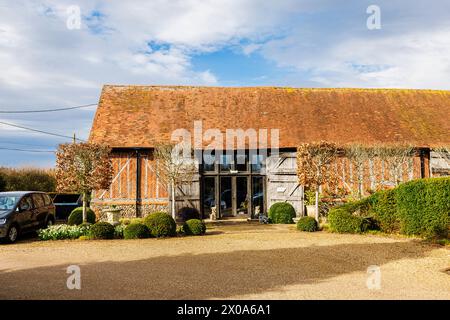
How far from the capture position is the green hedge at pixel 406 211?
12.5 metres

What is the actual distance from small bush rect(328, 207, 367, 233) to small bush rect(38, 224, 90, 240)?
343 inches

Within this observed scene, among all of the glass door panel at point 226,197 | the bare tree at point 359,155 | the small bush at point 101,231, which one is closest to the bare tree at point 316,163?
the bare tree at point 359,155

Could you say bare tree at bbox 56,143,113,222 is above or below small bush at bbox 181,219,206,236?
above

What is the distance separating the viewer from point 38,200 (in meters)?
14.9

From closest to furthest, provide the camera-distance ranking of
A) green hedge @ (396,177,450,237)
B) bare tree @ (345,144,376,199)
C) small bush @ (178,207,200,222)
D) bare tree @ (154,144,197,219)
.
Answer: green hedge @ (396,177,450,237)
bare tree @ (154,144,197,219)
bare tree @ (345,144,376,199)
small bush @ (178,207,200,222)

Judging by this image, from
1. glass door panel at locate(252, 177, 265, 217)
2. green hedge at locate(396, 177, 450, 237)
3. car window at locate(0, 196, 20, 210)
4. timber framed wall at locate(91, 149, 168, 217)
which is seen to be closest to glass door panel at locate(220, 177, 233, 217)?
glass door panel at locate(252, 177, 265, 217)

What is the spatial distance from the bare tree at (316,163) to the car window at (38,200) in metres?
9.89

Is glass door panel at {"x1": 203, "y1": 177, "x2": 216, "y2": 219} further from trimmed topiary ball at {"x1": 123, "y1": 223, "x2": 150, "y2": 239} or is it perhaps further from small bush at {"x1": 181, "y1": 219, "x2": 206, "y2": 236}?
trimmed topiary ball at {"x1": 123, "y1": 223, "x2": 150, "y2": 239}

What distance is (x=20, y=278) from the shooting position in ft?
26.8

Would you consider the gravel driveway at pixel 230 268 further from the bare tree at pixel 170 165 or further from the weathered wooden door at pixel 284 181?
the weathered wooden door at pixel 284 181

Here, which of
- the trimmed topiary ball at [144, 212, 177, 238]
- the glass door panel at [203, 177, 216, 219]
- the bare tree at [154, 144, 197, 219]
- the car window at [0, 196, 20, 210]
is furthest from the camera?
the glass door panel at [203, 177, 216, 219]

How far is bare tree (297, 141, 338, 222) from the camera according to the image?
1612 centimetres

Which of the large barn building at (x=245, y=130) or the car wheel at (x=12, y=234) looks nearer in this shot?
the car wheel at (x=12, y=234)

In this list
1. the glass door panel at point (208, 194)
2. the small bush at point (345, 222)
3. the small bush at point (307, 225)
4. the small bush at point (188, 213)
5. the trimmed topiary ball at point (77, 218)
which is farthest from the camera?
the glass door panel at point (208, 194)
